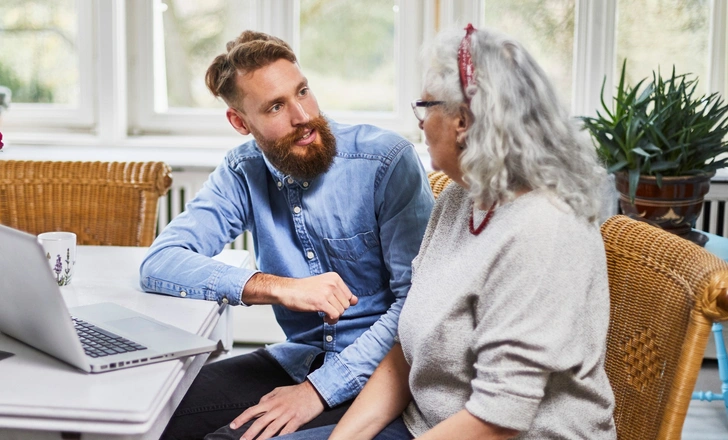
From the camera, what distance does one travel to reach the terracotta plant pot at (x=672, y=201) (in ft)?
7.25

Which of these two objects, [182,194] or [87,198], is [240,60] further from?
[182,194]

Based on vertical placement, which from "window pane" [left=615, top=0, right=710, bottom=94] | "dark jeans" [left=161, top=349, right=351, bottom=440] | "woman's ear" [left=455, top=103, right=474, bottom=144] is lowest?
"dark jeans" [left=161, top=349, right=351, bottom=440]

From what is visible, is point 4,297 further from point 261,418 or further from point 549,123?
point 549,123

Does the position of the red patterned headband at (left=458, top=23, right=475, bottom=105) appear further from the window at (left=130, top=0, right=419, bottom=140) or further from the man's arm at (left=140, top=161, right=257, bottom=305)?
the window at (left=130, top=0, right=419, bottom=140)

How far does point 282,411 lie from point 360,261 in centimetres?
36

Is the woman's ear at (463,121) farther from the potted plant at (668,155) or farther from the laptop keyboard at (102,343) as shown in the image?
the potted plant at (668,155)

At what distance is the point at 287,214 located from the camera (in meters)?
1.72

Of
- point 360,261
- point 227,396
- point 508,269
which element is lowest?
point 227,396

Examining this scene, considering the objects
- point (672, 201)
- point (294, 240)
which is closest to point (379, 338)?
point (294, 240)

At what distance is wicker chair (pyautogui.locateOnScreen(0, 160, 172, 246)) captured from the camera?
6.81ft

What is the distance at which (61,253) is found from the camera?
1554 millimetres

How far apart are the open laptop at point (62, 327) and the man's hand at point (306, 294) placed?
21cm

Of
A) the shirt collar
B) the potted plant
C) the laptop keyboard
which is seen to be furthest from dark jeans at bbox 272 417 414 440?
the potted plant

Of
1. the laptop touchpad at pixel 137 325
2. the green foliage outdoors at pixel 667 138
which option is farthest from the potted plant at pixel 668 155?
the laptop touchpad at pixel 137 325
